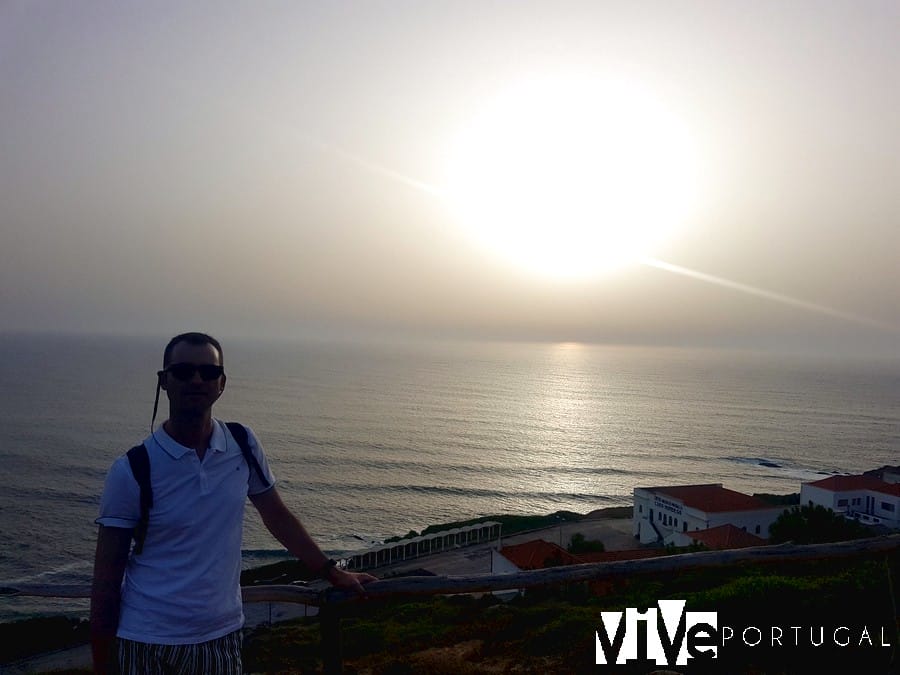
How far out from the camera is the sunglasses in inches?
117

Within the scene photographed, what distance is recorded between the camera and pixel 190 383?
2.99 metres

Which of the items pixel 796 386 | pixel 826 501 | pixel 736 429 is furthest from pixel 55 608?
pixel 796 386

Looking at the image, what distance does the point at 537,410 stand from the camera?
332ft

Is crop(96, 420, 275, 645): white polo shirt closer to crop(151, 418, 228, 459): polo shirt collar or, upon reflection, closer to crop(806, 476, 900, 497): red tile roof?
crop(151, 418, 228, 459): polo shirt collar

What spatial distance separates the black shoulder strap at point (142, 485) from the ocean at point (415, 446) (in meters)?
21.5

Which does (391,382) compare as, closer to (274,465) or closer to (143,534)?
(274,465)

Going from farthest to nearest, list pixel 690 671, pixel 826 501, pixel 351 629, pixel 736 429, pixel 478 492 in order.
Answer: pixel 736 429, pixel 478 492, pixel 826 501, pixel 351 629, pixel 690 671

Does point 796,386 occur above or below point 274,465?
above

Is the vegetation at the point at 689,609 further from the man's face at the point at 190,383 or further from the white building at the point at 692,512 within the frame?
the white building at the point at 692,512

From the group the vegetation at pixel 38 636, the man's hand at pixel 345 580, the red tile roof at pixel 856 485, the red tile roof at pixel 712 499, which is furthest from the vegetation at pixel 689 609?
the red tile roof at pixel 856 485

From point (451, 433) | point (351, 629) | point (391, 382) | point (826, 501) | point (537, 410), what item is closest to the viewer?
point (351, 629)

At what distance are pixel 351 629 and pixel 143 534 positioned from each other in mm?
14039

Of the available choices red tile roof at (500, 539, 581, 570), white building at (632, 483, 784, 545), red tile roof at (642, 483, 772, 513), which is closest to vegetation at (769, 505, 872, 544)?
white building at (632, 483, 784, 545)

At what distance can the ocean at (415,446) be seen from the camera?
4006 cm
